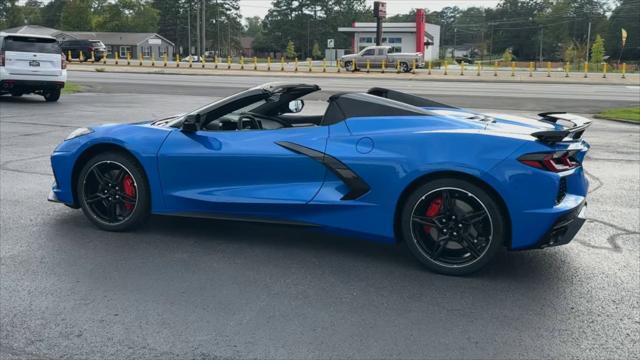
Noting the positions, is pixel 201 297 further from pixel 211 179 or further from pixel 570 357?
pixel 570 357

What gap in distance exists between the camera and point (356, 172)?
4680 mm

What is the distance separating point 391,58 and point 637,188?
39721 millimetres

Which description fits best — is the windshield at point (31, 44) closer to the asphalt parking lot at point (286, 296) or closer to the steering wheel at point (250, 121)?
the asphalt parking lot at point (286, 296)

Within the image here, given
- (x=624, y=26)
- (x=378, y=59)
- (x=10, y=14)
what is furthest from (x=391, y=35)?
(x=10, y=14)

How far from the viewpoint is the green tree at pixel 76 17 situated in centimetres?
11712

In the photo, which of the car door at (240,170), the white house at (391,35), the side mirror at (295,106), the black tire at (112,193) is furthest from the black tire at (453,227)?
the white house at (391,35)

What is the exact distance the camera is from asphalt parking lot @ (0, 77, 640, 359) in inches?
139

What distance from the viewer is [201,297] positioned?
165 inches

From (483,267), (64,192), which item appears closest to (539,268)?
(483,267)

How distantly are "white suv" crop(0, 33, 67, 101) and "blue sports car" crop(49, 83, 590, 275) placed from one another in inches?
513

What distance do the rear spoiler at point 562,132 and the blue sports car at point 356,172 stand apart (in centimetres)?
Answer: 1

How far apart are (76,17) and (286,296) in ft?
409

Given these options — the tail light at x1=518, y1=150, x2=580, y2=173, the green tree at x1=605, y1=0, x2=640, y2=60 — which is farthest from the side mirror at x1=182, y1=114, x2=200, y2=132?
the green tree at x1=605, y1=0, x2=640, y2=60

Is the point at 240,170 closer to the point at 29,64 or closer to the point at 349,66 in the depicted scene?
the point at 29,64
